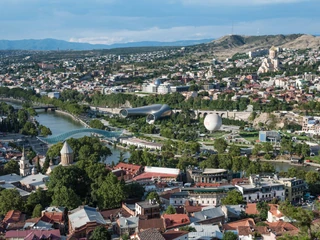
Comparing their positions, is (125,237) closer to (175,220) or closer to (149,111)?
(175,220)

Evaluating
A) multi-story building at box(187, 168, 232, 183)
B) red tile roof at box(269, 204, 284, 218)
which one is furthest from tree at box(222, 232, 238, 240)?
multi-story building at box(187, 168, 232, 183)

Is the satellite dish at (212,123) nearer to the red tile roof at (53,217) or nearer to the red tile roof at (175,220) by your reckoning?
the red tile roof at (175,220)

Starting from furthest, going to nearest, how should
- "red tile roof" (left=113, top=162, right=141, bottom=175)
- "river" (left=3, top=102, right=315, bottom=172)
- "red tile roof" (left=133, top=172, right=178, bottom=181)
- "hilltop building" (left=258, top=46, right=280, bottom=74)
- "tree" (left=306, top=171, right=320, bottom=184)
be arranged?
"hilltop building" (left=258, top=46, right=280, bottom=74)
"river" (left=3, top=102, right=315, bottom=172)
"red tile roof" (left=113, top=162, right=141, bottom=175)
"red tile roof" (left=133, top=172, right=178, bottom=181)
"tree" (left=306, top=171, right=320, bottom=184)

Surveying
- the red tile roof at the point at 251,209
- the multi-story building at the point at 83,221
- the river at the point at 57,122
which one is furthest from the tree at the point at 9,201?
the river at the point at 57,122

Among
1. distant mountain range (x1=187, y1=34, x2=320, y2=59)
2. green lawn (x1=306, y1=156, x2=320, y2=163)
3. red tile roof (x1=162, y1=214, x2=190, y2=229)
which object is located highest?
distant mountain range (x1=187, y1=34, x2=320, y2=59)

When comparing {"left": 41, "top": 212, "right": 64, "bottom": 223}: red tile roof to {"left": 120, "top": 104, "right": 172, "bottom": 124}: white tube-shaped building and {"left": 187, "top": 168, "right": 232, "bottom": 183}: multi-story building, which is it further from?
{"left": 120, "top": 104, "right": 172, "bottom": 124}: white tube-shaped building

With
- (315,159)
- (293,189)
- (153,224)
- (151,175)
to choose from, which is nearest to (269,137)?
(315,159)

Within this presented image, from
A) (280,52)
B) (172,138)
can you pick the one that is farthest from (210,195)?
(280,52)
